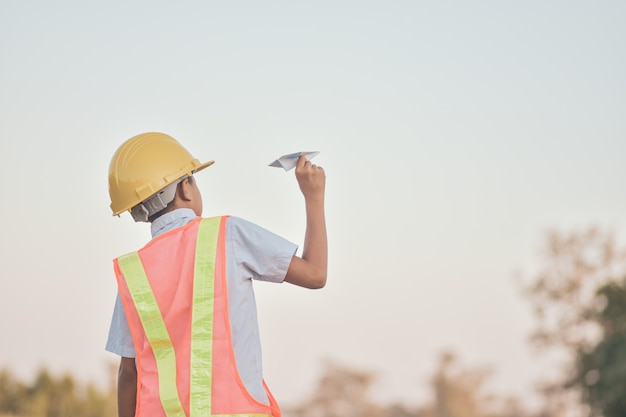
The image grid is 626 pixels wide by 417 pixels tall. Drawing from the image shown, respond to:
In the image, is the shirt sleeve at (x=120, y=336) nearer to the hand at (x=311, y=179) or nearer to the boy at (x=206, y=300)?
the boy at (x=206, y=300)

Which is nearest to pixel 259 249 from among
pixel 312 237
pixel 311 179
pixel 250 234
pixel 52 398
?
pixel 250 234

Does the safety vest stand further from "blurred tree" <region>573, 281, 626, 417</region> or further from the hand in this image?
"blurred tree" <region>573, 281, 626, 417</region>

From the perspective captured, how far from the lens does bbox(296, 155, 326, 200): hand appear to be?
348 cm

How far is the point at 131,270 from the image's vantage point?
3.55 m

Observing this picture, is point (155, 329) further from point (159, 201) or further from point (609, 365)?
point (609, 365)

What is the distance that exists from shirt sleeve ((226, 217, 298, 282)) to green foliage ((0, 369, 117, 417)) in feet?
57.3

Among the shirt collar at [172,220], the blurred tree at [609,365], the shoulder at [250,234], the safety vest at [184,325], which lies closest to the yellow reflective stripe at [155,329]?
the safety vest at [184,325]

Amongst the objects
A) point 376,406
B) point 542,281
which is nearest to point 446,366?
point 376,406

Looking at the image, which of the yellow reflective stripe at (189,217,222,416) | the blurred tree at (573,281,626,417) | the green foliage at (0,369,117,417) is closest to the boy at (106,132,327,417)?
the yellow reflective stripe at (189,217,222,416)

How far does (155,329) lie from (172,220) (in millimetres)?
392

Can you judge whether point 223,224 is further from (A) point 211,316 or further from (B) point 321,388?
(B) point 321,388

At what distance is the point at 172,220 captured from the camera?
362cm

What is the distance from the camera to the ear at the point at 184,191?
146 inches

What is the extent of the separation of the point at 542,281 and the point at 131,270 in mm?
40725
